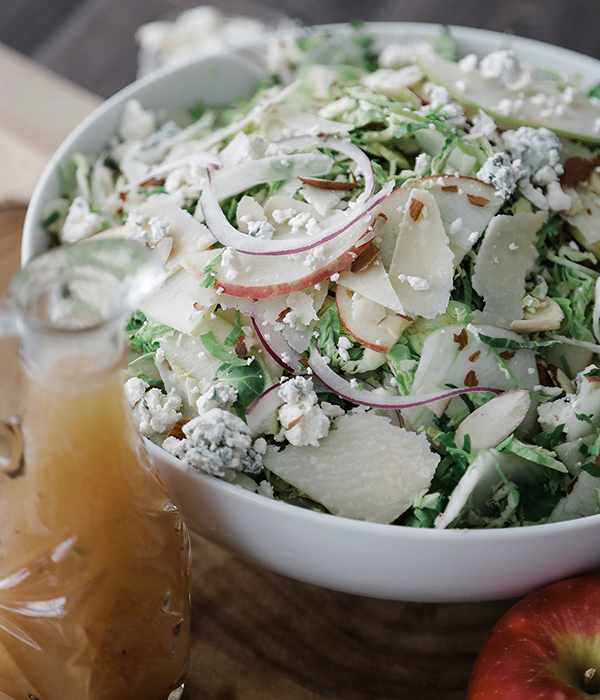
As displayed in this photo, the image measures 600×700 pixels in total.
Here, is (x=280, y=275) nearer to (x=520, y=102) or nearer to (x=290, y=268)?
(x=290, y=268)

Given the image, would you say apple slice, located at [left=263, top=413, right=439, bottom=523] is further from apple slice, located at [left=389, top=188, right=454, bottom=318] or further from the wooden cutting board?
the wooden cutting board

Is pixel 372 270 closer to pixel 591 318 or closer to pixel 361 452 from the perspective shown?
pixel 361 452

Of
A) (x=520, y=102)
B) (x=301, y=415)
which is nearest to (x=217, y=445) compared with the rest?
(x=301, y=415)

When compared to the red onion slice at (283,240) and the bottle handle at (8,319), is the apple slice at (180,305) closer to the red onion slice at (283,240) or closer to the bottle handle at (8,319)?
the red onion slice at (283,240)

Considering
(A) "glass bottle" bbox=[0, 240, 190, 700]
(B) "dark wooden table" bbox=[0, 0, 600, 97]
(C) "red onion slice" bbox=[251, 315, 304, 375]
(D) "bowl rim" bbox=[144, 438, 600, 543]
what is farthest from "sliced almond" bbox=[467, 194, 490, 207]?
(B) "dark wooden table" bbox=[0, 0, 600, 97]

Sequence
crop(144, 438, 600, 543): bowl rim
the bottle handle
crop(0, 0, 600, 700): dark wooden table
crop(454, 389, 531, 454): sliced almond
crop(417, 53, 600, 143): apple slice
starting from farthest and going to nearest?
crop(417, 53, 600, 143): apple slice
crop(0, 0, 600, 700): dark wooden table
crop(454, 389, 531, 454): sliced almond
crop(144, 438, 600, 543): bowl rim
the bottle handle

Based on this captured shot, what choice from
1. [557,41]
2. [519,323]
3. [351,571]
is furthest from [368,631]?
[557,41]

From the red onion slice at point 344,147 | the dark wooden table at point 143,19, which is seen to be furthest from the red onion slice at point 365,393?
the dark wooden table at point 143,19
